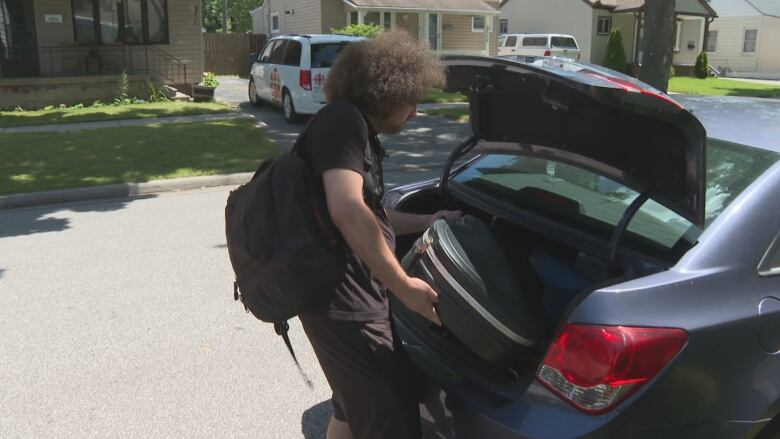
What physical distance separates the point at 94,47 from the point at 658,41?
1413cm

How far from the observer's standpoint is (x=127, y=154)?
10.0m

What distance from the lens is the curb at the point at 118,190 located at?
7805 mm

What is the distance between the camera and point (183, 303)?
469 cm

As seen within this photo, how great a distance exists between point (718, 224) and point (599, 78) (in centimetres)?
58

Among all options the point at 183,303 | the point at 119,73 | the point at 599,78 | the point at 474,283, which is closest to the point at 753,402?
the point at 474,283

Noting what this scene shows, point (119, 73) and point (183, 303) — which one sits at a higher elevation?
point (119, 73)

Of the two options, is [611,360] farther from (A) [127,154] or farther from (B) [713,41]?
(B) [713,41]

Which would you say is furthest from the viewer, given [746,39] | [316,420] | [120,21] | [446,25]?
[746,39]

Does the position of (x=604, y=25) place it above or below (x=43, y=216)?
above

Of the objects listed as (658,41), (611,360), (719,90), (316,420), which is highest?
(658,41)

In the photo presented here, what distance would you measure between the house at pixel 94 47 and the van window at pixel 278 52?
4151 mm

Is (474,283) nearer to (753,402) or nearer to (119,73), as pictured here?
(753,402)

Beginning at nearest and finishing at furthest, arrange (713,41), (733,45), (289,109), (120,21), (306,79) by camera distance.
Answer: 1. (306,79)
2. (289,109)
3. (120,21)
4. (733,45)
5. (713,41)

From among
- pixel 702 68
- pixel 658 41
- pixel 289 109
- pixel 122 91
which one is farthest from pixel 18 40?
pixel 702 68
